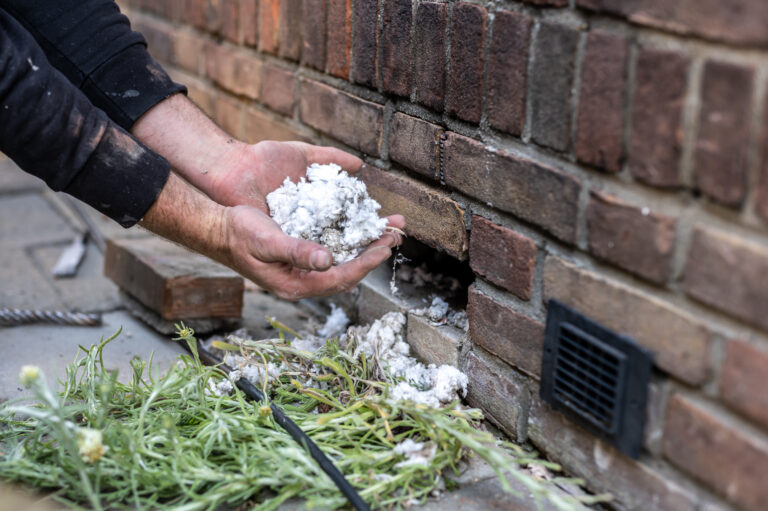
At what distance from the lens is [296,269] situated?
1.61 metres

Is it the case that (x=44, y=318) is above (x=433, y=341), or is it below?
below

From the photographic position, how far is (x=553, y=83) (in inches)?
51.2

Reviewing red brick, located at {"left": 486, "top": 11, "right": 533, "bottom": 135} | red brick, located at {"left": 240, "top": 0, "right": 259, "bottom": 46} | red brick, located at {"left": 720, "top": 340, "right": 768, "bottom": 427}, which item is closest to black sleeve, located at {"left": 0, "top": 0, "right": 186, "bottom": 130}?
red brick, located at {"left": 240, "top": 0, "right": 259, "bottom": 46}

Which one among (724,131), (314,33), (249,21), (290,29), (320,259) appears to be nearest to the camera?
(724,131)

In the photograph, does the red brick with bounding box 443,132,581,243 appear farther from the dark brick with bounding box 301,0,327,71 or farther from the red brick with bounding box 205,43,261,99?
the red brick with bounding box 205,43,261,99

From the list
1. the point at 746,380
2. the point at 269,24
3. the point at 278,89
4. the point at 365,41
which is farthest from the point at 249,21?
the point at 746,380

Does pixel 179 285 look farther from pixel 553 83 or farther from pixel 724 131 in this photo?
pixel 724 131

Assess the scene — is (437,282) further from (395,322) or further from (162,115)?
(162,115)

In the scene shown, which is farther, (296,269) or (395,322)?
(395,322)

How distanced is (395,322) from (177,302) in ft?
2.07

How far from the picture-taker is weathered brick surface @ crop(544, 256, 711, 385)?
1120mm

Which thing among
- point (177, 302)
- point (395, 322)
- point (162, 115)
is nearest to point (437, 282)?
point (395, 322)

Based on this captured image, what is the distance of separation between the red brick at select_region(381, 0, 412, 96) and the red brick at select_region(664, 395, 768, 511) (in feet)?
3.06

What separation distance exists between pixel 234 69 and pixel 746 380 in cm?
198
